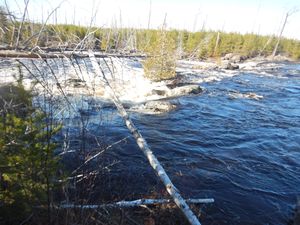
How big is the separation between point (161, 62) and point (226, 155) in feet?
36.3

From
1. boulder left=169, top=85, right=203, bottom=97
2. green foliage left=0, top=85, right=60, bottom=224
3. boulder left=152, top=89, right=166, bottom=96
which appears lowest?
boulder left=152, top=89, right=166, bottom=96

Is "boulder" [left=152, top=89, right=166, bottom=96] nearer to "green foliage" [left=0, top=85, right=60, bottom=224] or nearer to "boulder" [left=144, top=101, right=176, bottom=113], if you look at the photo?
"boulder" [left=144, top=101, right=176, bottom=113]

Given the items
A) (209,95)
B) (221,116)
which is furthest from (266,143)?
(209,95)

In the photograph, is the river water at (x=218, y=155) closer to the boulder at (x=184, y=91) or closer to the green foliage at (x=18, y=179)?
the green foliage at (x=18, y=179)

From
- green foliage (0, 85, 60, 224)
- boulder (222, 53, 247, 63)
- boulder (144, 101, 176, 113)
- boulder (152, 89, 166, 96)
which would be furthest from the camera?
boulder (222, 53, 247, 63)

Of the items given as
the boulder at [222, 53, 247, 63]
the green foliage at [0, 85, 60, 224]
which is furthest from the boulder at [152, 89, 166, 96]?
the boulder at [222, 53, 247, 63]

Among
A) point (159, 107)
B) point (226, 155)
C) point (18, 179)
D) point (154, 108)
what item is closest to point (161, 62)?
point (159, 107)

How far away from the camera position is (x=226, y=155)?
8328mm

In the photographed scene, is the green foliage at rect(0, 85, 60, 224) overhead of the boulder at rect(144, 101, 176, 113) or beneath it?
overhead

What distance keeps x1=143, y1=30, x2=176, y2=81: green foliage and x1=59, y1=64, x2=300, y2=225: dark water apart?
431 cm

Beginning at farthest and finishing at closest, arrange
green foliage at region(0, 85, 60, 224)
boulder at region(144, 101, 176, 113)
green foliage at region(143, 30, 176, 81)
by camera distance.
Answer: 1. green foliage at region(143, 30, 176, 81)
2. boulder at region(144, 101, 176, 113)
3. green foliage at region(0, 85, 60, 224)

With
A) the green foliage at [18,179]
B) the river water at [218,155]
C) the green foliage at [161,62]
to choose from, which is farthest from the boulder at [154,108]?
the green foliage at [18,179]

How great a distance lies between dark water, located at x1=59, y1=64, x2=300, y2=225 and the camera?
601cm

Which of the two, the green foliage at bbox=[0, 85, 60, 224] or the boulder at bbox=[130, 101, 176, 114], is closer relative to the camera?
the green foliage at bbox=[0, 85, 60, 224]
